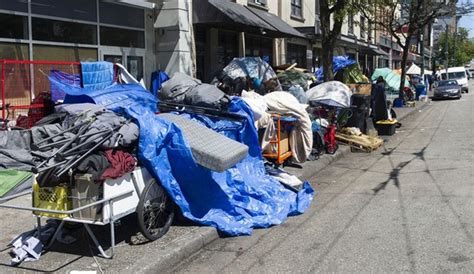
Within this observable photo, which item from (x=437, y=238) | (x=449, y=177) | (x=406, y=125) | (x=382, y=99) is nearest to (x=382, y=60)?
(x=406, y=125)

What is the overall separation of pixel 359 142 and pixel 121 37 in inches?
280

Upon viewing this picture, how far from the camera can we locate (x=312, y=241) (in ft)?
19.0

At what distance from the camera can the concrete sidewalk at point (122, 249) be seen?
484 centimetres

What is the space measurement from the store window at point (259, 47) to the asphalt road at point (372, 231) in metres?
10.9

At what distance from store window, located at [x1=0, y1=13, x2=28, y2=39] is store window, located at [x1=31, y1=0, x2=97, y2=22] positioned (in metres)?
0.44

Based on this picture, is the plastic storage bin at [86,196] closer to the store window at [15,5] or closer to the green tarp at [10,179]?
the green tarp at [10,179]

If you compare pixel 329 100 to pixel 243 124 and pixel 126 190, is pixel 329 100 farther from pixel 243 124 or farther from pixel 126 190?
pixel 126 190

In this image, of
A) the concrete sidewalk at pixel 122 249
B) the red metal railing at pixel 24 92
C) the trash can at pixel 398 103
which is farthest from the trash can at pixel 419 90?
the concrete sidewalk at pixel 122 249

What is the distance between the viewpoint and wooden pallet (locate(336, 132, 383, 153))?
13055mm

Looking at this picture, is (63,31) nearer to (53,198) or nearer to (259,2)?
(53,198)

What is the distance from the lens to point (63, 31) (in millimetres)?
12141

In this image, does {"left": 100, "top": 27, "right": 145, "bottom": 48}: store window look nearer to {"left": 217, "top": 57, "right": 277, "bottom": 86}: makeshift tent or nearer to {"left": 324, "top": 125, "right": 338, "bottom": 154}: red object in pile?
{"left": 217, "top": 57, "right": 277, "bottom": 86}: makeshift tent

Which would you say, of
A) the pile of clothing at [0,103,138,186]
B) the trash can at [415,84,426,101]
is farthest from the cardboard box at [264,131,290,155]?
the trash can at [415,84,426,101]

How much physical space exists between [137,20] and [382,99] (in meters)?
7.91
